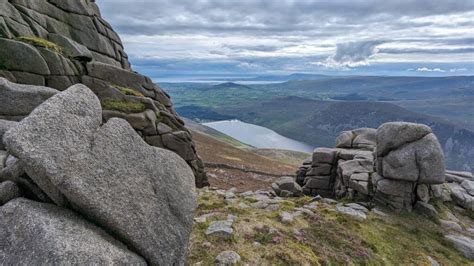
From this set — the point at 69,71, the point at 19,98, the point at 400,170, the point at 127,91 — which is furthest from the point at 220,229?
the point at 69,71

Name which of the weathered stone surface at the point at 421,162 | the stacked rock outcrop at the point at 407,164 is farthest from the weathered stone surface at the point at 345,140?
the weathered stone surface at the point at 421,162

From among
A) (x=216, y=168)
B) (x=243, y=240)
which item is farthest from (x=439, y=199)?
(x=216, y=168)

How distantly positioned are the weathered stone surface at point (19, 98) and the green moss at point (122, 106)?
8718mm

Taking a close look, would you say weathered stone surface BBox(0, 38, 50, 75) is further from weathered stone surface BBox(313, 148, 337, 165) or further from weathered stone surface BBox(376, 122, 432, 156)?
weathered stone surface BBox(313, 148, 337, 165)

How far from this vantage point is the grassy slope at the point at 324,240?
14.3 m

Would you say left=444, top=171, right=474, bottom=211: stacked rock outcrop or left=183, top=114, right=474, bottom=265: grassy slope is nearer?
left=183, top=114, right=474, bottom=265: grassy slope

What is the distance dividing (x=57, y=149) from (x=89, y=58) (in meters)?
21.9

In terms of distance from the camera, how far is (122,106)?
84.5 feet

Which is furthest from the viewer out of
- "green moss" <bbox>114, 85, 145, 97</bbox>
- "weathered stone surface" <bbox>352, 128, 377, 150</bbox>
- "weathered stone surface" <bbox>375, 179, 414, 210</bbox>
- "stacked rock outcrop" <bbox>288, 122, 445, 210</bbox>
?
"weathered stone surface" <bbox>352, 128, 377, 150</bbox>

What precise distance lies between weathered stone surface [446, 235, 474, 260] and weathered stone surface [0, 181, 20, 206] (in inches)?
899

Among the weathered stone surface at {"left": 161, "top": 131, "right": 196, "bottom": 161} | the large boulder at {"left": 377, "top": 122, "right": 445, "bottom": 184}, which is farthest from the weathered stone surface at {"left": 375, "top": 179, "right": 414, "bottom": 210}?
the weathered stone surface at {"left": 161, "top": 131, "right": 196, "bottom": 161}

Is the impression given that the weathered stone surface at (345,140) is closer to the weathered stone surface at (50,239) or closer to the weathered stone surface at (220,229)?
the weathered stone surface at (220,229)

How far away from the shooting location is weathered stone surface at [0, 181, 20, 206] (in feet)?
29.8

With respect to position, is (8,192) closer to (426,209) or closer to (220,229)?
(220,229)
